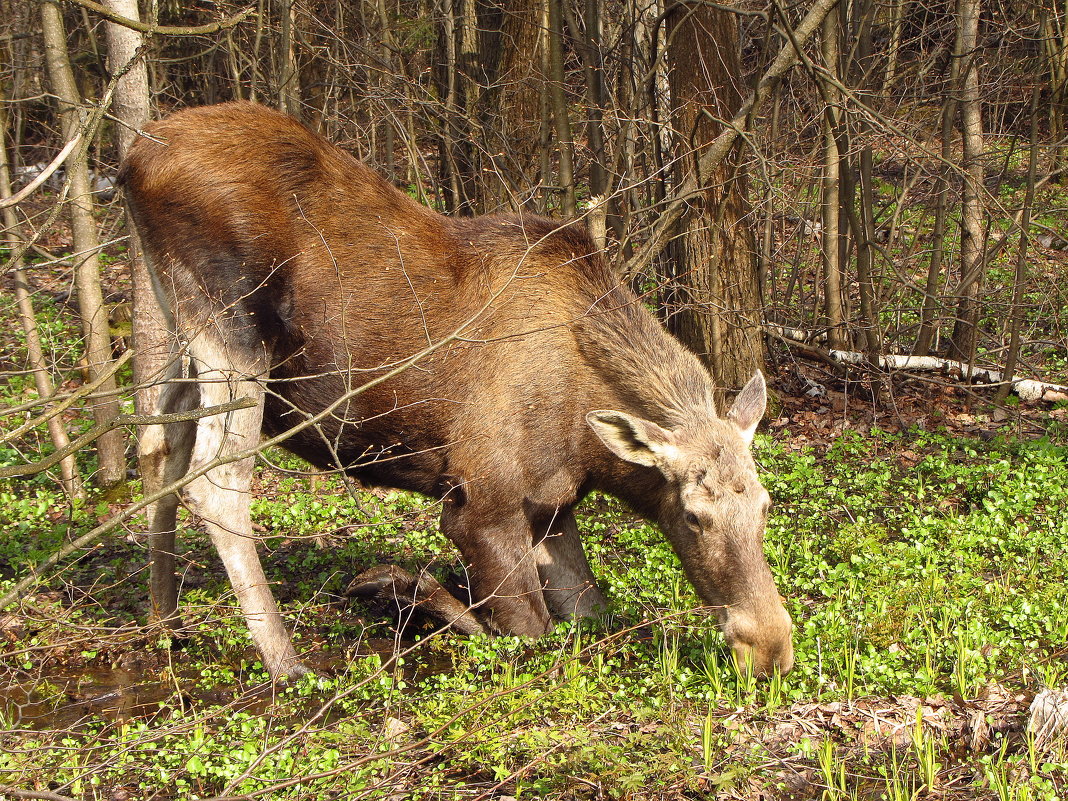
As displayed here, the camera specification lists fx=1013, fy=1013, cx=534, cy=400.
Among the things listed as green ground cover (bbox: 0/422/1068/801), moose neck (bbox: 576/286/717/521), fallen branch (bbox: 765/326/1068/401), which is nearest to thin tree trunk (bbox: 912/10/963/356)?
fallen branch (bbox: 765/326/1068/401)

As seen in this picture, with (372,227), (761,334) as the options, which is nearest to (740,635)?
(372,227)

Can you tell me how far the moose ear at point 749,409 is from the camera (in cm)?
541

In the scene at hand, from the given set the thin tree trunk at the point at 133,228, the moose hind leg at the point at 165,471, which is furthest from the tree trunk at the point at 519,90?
the moose hind leg at the point at 165,471

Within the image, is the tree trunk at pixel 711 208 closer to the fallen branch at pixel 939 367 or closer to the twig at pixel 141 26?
the fallen branch at pixel 939 367

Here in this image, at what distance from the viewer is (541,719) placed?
434cm

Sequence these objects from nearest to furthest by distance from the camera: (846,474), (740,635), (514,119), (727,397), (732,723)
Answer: (732,723) → (740,635) → (846,474) → (727,397) → (514,119)

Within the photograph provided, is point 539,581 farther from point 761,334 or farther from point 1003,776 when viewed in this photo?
point 761,334

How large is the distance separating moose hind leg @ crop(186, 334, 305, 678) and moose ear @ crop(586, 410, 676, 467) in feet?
5.96

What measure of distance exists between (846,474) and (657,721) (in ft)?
12.2

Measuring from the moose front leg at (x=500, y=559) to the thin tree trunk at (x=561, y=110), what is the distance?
3.52 m

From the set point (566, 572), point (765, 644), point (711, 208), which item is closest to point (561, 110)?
point (711, 208)

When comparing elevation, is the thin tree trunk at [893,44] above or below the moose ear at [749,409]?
above

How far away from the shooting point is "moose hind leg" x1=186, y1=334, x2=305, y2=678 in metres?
5.24

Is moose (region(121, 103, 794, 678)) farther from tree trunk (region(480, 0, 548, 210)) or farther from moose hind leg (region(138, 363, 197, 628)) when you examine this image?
tree trunk (region(480, 0, 548, 210))
